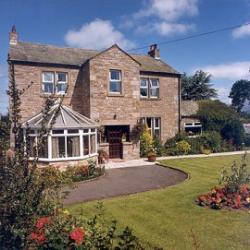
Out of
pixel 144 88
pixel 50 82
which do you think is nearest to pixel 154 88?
pixel 144 88

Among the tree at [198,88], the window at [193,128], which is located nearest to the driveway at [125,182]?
the window at [193,128]

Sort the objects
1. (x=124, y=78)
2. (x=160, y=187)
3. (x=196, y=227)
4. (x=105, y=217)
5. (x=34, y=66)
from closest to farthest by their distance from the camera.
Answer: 1. (x=196, y=227)
2. (x=105, y=217)
3. (x=160, y=187)
4. (x=34, y=66)
5. (x=124, y=78)

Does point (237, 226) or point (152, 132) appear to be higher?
point (152, 132)

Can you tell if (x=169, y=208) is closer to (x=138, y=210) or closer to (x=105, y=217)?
(x=138, y=210)

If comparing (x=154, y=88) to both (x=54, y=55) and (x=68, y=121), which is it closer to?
(x=54, y=55)

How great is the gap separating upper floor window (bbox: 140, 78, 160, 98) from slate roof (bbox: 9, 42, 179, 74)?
84 cm

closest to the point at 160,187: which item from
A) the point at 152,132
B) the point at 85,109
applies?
the point at 85,109

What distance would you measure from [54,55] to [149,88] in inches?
315

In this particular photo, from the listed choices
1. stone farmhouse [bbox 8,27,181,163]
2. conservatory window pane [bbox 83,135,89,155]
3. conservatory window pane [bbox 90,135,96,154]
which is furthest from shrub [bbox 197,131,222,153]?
conservatory window pane [bbox 83,135,89,155]

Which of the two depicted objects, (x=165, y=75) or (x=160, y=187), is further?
(x=165, y=75)

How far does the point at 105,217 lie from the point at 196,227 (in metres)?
2.79

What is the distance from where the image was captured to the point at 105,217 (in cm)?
902

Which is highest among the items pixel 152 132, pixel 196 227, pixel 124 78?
pixel 124 78

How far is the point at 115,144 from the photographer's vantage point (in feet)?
70.7
